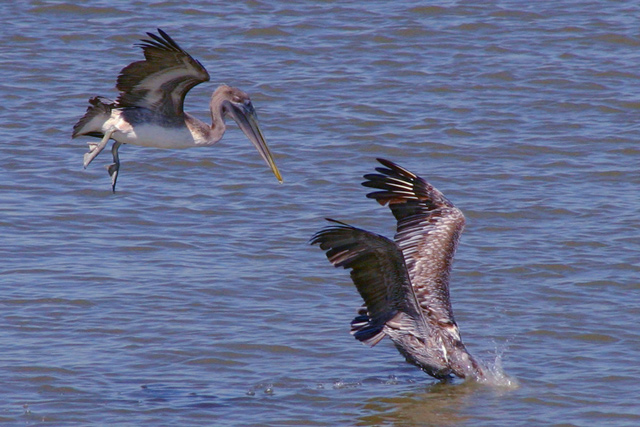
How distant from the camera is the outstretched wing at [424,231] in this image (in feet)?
25.3

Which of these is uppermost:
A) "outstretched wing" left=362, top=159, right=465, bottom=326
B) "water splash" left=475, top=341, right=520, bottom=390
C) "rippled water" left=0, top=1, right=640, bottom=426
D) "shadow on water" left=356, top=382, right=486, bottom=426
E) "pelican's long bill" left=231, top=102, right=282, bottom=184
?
"pelican's long bill" left=231, top=102, right=282, bottom=184

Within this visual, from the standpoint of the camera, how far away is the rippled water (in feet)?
24.2

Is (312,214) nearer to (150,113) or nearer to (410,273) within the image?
(150,113)

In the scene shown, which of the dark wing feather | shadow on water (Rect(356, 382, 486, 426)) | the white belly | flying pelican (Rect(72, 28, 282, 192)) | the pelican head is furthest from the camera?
the pelican head

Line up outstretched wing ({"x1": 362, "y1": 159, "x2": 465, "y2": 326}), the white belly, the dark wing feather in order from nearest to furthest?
1. the dark wing feather
2. outstretched wing ({"x1": 362, "y1": 159, "x2": 465, "y2": 326})
3. the white belly

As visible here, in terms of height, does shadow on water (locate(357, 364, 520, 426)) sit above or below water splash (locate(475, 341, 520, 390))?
below

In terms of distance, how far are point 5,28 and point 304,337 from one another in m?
9.35

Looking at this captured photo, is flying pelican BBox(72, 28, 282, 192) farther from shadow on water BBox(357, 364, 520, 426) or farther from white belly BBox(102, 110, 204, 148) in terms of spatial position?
shadow on water BBox(357, 364, 520, 426)

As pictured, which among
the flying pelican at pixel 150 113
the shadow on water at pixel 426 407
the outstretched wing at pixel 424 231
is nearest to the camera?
the shadow on water at pixel 426 407

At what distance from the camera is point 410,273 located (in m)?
7.80

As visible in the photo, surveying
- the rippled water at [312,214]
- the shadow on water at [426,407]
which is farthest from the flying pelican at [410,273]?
the rippled water at [312,214]

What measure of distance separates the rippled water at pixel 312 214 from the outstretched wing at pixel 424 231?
0.58 m

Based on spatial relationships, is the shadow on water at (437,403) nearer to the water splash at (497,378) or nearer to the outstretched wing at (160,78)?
the water splash at (497,378)

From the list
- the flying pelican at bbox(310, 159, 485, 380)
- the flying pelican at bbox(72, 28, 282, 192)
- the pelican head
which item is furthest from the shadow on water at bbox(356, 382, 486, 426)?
the flying pelican at bbox(72, 28, 282, 192)
